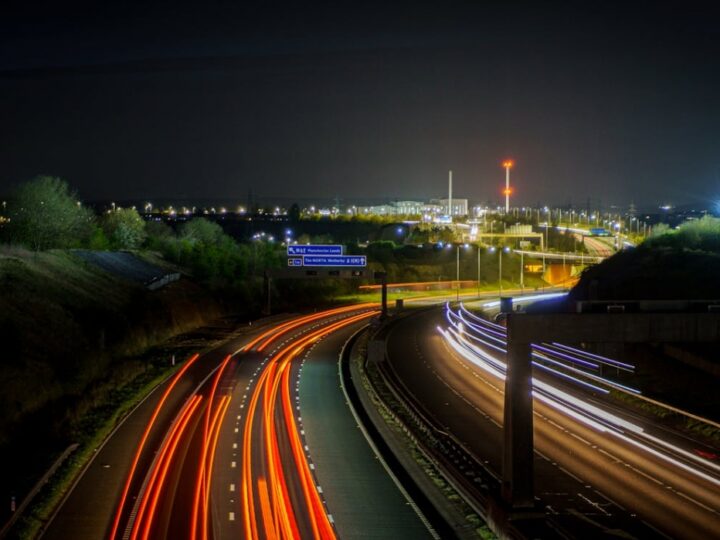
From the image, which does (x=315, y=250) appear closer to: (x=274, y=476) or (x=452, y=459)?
(x=452, y=459)

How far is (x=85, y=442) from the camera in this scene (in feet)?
81.3

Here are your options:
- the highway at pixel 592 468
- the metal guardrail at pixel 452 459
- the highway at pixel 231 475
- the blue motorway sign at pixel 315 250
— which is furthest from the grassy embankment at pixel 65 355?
the highway at pixel 592 468

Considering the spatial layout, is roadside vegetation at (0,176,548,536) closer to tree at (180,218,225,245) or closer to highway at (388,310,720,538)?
tree at (180,218,225,245)

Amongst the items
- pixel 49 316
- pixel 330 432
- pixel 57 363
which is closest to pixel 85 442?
pixel 330 432

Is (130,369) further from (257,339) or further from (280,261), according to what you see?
(280,261)

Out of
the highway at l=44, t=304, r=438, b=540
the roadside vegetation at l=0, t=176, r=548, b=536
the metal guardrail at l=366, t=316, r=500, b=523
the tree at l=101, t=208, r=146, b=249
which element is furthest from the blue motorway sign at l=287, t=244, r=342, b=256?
the tree at l=101, t=208, r=146, b=249

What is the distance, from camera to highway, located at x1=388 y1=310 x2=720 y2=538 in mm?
17578

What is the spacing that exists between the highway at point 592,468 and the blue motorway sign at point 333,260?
79.0 feet

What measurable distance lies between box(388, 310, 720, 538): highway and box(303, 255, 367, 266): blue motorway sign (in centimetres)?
2409

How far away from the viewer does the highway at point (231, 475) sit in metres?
17.3

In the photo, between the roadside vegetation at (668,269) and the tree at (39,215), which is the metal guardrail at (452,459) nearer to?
the roadside vegetation at (668,269)

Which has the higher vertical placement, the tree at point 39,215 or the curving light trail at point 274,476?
the tree at point 39,215

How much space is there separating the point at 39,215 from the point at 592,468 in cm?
5256

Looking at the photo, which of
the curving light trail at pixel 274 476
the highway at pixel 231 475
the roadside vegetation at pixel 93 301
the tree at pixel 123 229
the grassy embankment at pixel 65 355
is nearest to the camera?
the curving light trail at pixel 274 476
